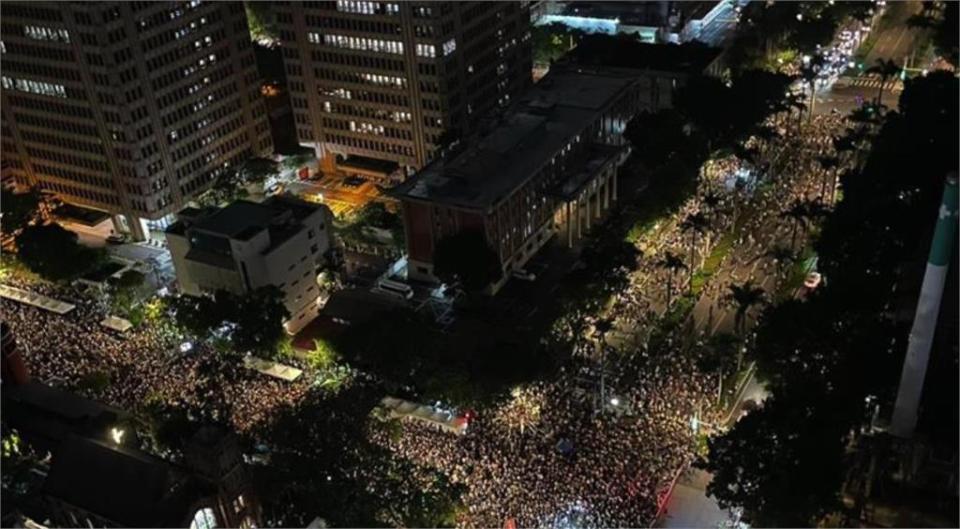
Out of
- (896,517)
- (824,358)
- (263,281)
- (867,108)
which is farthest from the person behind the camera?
(867,108)

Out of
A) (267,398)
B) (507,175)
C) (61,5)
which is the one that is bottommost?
(267,398)

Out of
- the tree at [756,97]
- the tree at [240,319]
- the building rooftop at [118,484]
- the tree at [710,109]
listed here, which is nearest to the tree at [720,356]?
the tree at [240,319]

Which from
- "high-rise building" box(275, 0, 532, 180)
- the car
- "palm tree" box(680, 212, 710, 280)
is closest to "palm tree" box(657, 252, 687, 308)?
"palm tree" box(680, 212, 710, 280)

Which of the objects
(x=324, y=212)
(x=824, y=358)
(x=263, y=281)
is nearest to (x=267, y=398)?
(x=263, y=281)

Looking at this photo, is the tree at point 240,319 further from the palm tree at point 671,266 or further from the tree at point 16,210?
the palm tree at point 671,266

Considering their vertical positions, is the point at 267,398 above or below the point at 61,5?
below

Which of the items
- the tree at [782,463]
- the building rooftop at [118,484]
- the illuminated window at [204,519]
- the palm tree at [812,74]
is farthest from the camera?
the palm tree at [812,74]

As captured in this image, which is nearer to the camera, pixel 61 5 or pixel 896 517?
pixel 896 517

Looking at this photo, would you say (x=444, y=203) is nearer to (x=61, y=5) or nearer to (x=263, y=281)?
(x=263, y=281)
